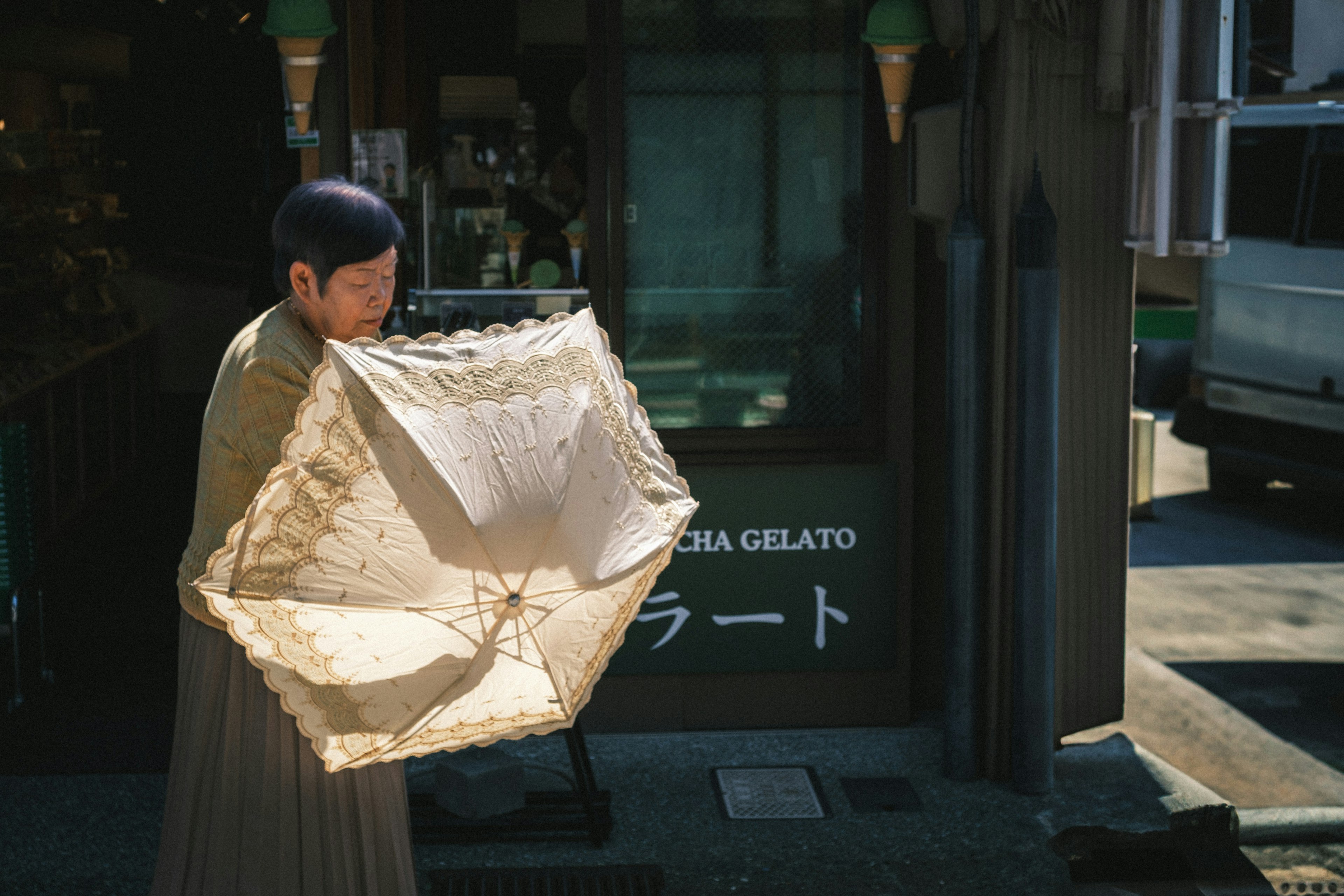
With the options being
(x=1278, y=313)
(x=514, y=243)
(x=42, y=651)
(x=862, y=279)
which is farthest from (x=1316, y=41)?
(x=42, y=651)

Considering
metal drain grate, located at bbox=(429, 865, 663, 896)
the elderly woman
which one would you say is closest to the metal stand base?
metal drain grate, located at bbox=(429, 865, 663, 896)

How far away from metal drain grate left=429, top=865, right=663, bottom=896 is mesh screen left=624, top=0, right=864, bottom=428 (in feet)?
5.95

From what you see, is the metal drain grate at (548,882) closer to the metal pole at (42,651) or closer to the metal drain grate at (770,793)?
the metal drain grate at (770,793)

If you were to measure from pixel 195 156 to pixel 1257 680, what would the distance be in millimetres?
11371

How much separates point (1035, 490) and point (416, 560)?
9.09ft

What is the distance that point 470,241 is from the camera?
6.66 meters

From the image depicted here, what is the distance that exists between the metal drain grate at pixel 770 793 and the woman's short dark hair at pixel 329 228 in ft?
9.01

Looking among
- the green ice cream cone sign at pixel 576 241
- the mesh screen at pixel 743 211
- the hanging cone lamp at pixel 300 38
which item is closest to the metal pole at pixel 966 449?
the mesh screen at pixel 743 211

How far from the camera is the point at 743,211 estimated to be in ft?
18.3

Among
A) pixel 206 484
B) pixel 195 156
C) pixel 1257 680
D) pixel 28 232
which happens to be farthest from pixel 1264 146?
pixel 195 156

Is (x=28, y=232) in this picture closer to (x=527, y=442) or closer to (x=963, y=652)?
(x=963, y=652)

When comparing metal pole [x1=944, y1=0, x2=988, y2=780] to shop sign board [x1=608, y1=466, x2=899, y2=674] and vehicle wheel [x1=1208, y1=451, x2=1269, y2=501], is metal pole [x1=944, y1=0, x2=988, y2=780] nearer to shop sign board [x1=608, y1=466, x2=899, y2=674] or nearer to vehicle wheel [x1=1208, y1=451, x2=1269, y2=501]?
shop sign board [x1=608, y1=466, x2=899, y2=674]

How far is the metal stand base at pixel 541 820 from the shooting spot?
15.1 feet

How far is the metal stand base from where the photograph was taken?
15.1ft
